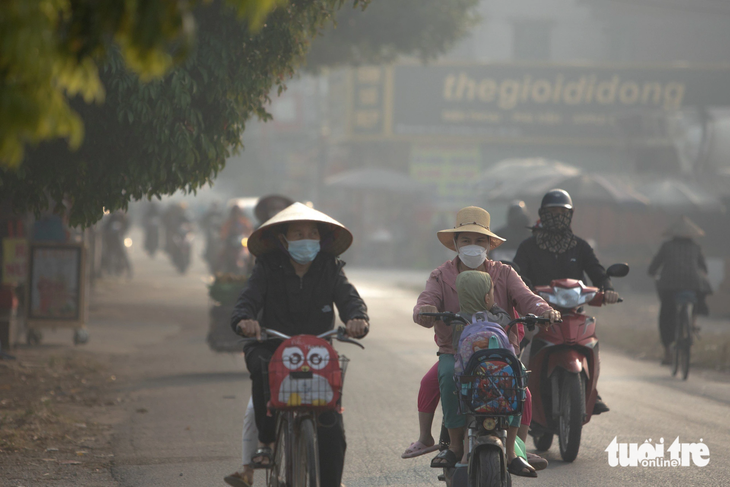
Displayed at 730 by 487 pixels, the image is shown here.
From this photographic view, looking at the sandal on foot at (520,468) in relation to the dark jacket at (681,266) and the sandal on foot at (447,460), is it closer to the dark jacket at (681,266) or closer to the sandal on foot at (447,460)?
the sandal on foot at (447,460)

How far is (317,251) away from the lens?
500 centimetres

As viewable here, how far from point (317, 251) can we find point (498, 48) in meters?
35.1

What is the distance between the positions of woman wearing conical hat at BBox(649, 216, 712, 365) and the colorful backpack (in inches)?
318

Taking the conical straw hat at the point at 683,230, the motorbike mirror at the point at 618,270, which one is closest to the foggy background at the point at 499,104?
the conical straw hat at the point at 683,230

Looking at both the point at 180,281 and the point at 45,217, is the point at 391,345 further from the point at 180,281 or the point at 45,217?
the point at 180,281

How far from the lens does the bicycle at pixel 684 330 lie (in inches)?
423

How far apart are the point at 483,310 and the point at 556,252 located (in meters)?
2.17

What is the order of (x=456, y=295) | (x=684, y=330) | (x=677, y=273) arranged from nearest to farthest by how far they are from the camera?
(x=456, y=295) < (x=684, y=330) < (x=677, y=273)

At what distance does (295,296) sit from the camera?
194 inches

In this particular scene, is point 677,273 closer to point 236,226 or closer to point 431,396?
point 431,396

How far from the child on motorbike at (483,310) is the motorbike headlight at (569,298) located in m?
1.43

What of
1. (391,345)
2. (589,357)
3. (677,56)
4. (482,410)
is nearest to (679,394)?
(589,357)

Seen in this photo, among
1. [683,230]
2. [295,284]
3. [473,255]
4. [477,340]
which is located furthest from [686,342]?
[295,284]

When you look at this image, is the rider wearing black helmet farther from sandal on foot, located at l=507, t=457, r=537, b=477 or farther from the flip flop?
sandal on foot, located at l=507, t=457, r=537, b=477
